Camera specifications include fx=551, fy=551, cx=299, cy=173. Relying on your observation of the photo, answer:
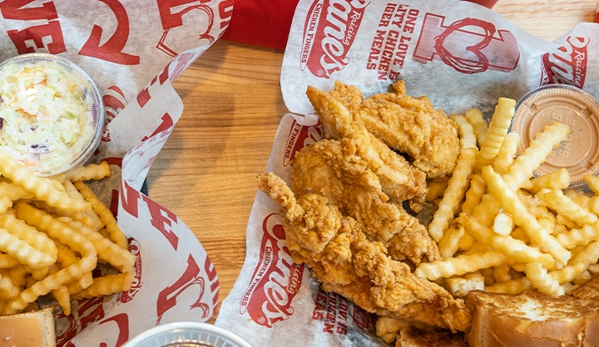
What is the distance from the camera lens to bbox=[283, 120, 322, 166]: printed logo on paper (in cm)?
237

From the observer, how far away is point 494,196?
7.04 feet

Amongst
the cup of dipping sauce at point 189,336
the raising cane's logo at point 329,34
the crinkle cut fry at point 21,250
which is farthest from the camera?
the raising cane's logo at point 329,34

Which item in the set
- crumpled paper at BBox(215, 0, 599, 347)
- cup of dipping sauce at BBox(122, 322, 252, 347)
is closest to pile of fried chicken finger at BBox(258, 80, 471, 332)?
crumpled paper at BBox(215, 0, 599, 347)

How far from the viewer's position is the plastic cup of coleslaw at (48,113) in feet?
6.96

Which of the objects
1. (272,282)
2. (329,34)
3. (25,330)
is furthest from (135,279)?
(329,34)

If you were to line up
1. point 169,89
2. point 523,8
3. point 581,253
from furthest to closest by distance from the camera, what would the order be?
point 523,8 < point 581,253 < point 169,89

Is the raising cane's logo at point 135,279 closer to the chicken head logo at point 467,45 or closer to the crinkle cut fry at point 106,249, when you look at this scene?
the crinkle cut fry at point 106,249

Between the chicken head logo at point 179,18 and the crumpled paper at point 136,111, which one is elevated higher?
the chicken head logo at point 179,18

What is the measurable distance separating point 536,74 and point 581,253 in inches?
31.8

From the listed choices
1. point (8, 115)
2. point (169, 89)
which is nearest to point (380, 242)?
point (169, 89)

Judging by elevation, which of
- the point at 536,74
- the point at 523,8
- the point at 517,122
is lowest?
the point at 517,122

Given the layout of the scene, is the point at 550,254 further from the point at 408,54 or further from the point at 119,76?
the point at 119,76

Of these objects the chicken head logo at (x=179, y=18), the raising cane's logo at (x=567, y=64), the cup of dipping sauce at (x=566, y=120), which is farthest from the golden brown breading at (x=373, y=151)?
the raising cane's logo at (x=567, y=64)

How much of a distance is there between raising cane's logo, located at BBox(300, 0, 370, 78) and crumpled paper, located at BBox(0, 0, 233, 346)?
1.17 feet
